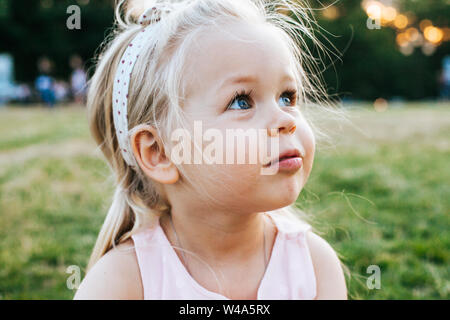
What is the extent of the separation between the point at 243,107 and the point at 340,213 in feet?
7.27

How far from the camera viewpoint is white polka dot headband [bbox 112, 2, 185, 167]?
179cm

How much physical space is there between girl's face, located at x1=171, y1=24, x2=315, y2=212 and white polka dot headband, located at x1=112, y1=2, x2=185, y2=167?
0.30 meters

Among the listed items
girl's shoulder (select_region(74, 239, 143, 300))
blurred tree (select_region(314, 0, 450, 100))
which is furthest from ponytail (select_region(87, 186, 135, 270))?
blurred tree (select_region(314, 0, 450, 100))

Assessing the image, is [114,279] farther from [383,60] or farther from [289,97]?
[383,60]

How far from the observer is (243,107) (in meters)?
1.56

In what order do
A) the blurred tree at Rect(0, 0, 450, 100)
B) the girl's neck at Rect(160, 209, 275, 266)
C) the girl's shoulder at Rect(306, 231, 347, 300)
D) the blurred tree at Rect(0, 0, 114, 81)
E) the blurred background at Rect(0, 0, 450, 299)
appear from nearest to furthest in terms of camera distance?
the girl's neck at Rect(160, 209, 275, 266), the girl's shoulder at Rect(306, 231, 347, 300), the blurred background at Rect(0, 0, 450, 299), the blurred tree at Rect(0, 0, 114, 81), the blurred tree at Rect(0, 0, 450, 100)

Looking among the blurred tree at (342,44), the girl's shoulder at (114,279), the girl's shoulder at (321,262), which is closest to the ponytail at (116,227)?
the girl's shoulder at (114,279)

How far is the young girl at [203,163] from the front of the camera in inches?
61.0

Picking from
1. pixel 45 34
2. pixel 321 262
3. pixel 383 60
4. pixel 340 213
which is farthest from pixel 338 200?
pixel 383 60

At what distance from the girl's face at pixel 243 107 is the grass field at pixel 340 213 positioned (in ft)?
2.23

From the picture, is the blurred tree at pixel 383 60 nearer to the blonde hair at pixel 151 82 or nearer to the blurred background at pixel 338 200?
the blurred background at pixel 338 200

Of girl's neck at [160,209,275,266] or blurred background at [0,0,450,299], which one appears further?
blurred background at [0,0,450,299]

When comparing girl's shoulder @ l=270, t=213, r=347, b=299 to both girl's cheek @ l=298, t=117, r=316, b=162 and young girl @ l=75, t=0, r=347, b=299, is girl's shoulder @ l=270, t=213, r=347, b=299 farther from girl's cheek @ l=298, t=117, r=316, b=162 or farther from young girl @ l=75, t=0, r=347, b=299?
girl's cheek @ l=298, t=117, r=316, b=162

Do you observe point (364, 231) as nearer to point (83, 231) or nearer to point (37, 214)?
point (83, 231)
